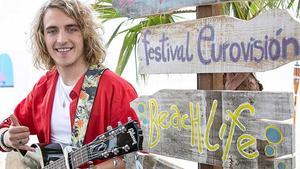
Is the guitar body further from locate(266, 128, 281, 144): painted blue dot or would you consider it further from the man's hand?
locate(266, 128, 281, 144): painted blue dot

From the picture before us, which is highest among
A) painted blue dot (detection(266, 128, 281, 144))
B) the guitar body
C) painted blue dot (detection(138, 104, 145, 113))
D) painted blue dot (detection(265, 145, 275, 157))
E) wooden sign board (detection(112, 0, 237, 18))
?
wooden sign board (detection(112, 0, 237, 18))

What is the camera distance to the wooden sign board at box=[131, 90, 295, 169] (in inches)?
35.2

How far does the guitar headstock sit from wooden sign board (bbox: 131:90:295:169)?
0.04 m

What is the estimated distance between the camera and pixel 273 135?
0.90 m

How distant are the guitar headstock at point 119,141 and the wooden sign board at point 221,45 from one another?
0.18 metres

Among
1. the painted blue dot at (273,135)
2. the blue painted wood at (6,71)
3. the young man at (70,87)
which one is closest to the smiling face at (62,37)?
the young man at (70,87)

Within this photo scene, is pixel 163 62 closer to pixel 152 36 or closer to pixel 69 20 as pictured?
pixel 152 36

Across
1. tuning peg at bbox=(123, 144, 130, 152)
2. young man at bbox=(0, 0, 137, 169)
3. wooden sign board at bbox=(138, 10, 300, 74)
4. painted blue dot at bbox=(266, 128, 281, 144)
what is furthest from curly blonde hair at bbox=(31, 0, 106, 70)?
painted blue dot at bbox=(266, 128, 281, 144)

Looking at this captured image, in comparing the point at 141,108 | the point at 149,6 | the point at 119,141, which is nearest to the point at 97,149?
the point at 119,141

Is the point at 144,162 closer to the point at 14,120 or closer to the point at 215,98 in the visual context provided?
the point at 215,98

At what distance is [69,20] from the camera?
1300 mm

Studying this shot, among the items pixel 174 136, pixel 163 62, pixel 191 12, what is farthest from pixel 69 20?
pixel 191 12

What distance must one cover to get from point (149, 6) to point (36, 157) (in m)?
0.71

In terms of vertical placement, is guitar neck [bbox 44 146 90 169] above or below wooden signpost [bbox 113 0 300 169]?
below
